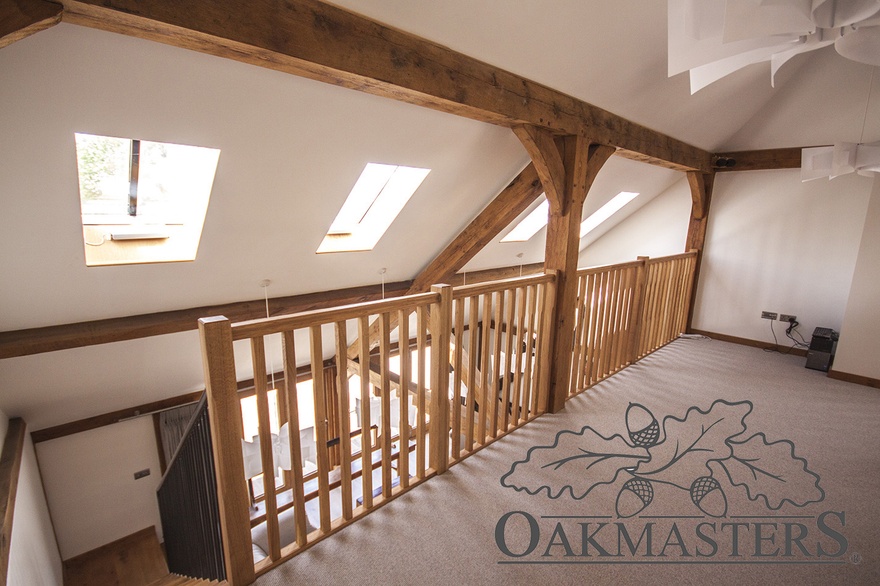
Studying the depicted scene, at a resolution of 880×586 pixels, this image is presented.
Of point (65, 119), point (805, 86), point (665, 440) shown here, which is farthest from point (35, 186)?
point (805, 86)

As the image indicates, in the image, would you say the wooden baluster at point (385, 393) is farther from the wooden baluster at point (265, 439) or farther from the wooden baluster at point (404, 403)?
the wooden baluster at point (265, 439)

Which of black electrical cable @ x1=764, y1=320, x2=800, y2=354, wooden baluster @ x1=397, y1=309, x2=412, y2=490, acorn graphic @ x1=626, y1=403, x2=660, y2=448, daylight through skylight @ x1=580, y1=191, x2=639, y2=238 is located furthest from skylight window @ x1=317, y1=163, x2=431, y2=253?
black electrical cable @ x1=764, y1=320, x2=800, y2=354

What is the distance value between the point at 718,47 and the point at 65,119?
97.2 inches

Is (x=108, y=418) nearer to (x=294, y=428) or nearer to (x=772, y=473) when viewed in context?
(x=294, y=428)

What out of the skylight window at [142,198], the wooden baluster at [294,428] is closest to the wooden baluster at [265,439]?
the wooden baluster at [294,428]

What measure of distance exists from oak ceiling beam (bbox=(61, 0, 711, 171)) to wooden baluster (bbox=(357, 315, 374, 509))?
109cm

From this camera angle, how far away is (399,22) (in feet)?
6.02

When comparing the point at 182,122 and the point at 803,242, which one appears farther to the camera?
the point at 803,242

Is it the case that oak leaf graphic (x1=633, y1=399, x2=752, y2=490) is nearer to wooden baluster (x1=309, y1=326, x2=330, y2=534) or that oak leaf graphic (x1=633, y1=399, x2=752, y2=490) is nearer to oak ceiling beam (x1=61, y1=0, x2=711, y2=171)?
wooden baluster (x1=309, y1=326, x2=330, y2=534)

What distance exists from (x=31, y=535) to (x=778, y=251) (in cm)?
738

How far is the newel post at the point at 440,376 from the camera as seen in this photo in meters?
2.17

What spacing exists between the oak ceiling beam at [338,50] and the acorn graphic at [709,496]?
226 centimetres

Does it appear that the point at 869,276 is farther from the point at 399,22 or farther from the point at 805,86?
the point at 399,22

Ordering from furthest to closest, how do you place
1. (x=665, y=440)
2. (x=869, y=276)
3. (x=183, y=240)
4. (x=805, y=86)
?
(x=805, y=86)
(x=869, y=276)
(x=183, y=240)
(x=665, y=440)
